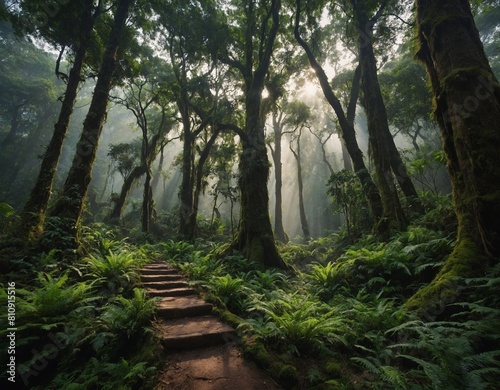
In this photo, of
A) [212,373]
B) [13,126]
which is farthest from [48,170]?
[13,126]

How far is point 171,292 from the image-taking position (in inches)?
241

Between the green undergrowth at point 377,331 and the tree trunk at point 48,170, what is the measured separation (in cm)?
464

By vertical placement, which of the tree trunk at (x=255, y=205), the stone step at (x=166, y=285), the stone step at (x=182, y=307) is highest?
the tree trunk at (x=255, y=205)

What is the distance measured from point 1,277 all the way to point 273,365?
5740 millimetres

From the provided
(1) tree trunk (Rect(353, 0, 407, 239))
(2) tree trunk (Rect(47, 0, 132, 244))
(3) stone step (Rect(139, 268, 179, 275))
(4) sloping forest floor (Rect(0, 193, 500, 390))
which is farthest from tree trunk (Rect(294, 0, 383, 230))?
(2) tree trunk (Rect(47, 0, 132, 244))

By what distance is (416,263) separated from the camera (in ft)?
18.9

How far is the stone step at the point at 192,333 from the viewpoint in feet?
12.4

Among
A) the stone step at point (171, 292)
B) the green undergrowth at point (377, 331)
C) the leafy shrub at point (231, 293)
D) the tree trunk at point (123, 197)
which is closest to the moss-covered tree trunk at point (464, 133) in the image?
the green undergrowth at point (377, 331)

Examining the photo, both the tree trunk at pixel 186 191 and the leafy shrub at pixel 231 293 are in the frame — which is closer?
the leafy shrub at pixel 231 293

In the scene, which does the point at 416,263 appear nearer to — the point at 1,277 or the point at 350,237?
the point at 350,237

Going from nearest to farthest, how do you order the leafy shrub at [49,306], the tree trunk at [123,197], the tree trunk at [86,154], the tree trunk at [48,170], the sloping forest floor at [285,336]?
the sloping forest floor at [285,336]
the leafy shrub at [49,306]
the tree trunk at [48,170]
the tree trunk at [86,154]
the tree trunk at [123,197]

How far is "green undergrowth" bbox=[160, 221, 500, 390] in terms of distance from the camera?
102 inches

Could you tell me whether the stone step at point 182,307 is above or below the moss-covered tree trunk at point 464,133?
below

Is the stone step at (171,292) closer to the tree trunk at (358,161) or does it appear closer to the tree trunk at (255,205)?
the tree trunk at (255,205)
